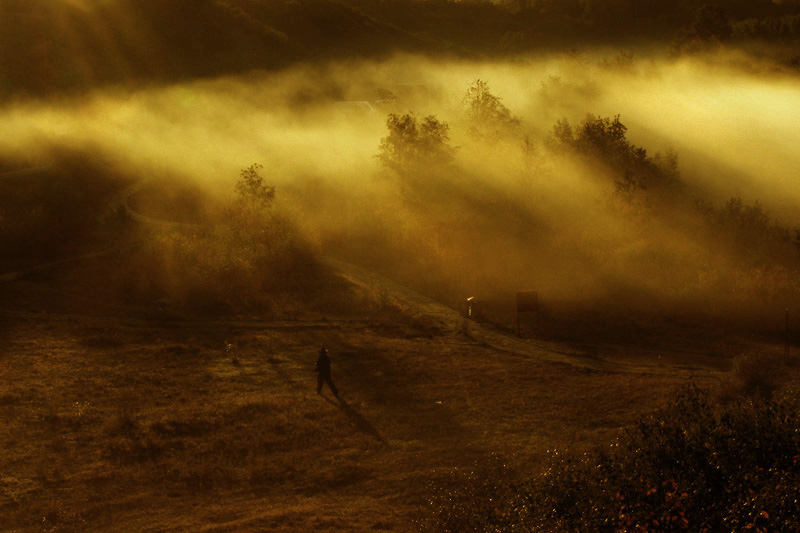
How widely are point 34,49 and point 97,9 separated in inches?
786

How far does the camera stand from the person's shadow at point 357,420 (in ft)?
63.2

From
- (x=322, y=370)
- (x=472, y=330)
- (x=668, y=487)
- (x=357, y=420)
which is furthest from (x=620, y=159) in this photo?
(x=668, y=487)

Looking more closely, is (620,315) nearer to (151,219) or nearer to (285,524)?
(285,524)

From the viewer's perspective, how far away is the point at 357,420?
2028 cm

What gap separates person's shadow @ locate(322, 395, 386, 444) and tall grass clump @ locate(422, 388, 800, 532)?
4461mm

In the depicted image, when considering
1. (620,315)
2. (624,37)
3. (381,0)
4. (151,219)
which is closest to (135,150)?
(151,219)

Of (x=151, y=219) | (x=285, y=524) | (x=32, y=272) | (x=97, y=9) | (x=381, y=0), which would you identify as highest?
(x=381, y=0)

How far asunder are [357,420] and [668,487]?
35.2 feet

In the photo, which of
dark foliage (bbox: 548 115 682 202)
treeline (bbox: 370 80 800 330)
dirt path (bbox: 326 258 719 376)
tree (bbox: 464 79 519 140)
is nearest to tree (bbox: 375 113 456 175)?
treeline (bbox: 370 80 800 330)

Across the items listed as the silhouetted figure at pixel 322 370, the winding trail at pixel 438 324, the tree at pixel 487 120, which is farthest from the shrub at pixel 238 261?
the tree at pixel 487 120

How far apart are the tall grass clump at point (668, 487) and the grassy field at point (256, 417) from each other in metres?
1.68

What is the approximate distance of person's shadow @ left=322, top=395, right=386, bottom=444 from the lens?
19.2 m

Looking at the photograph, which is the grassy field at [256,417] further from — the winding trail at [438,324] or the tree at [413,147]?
the tree at [413,147]

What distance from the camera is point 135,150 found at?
63.7m
